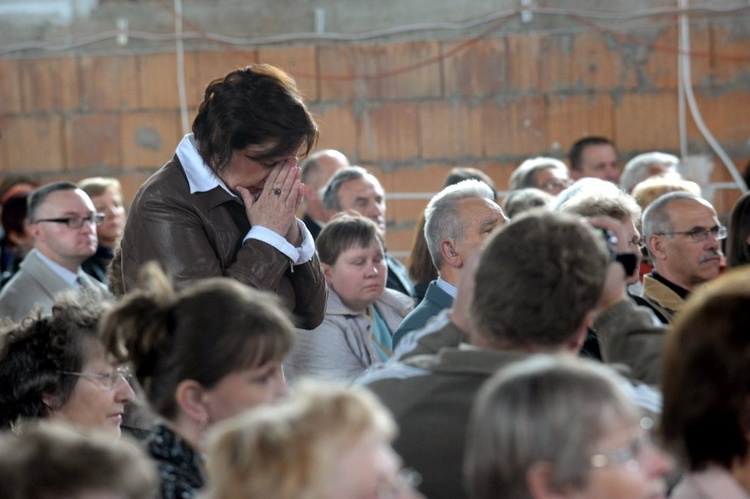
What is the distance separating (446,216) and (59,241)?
1.69 metres

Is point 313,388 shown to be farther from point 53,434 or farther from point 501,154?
point 501,154

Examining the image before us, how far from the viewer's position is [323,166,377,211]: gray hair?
4895 millimetres

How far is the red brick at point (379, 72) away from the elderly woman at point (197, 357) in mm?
3921

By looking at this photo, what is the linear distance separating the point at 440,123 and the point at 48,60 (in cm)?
190

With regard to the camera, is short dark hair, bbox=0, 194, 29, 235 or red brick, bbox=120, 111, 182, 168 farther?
red brick, bbox=120, 111, 182, 168

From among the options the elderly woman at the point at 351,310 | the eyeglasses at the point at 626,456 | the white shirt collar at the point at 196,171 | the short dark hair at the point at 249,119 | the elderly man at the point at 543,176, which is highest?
the short dark hair at the point at 249,119

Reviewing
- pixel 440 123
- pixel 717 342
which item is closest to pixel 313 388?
pixel 717 342

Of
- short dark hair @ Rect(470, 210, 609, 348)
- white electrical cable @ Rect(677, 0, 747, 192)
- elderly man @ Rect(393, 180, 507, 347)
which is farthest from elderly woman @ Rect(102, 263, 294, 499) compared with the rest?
white electrical cable @ Rect(677, 0, 747, 192)

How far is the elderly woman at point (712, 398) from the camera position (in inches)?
66.5

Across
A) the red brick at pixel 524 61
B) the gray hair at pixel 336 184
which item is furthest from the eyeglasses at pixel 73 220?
the red brick at pixel 524 61

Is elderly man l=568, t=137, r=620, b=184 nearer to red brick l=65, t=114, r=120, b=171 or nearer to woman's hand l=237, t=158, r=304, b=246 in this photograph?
red brick l=65, t=114, r=120, b=171

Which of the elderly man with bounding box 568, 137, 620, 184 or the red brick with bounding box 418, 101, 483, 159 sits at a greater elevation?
the red brick with bounding box 418, 101, 483, 159

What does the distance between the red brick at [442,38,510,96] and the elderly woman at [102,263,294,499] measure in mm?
3917

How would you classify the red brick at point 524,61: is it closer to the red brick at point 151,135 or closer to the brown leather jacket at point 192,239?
the red brick at point 151,135
